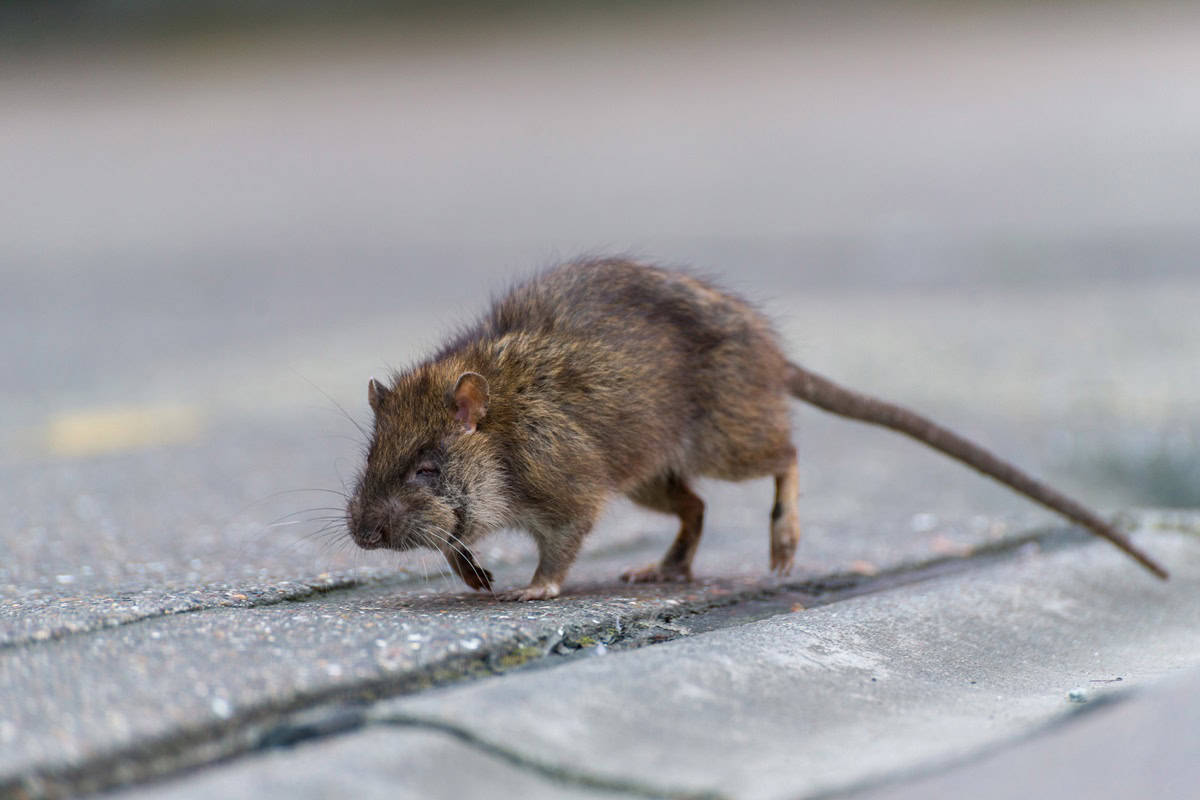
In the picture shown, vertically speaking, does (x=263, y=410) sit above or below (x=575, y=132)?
below

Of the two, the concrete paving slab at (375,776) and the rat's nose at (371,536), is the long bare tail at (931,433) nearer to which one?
the rat's nose at (371,536)

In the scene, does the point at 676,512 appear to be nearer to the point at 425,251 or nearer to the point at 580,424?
the point at 580,424

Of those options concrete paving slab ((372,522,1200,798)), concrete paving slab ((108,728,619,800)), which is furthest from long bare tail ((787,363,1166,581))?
concrete paving slab ((108,728,619,800))

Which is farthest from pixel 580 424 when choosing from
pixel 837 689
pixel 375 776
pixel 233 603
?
pixel 375 776

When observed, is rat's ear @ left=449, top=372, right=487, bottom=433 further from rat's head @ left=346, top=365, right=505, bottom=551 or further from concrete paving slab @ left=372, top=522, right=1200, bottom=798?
concrete paving slab @ left=372, top=522, right=1200, bottom=798

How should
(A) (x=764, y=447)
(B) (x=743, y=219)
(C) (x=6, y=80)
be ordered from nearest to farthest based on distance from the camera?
(A) (x=764, y=447) → (B) (x=743, y=219) → (C) (x=6, y=80)

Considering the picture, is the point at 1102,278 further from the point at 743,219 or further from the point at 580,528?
the point at 580,528

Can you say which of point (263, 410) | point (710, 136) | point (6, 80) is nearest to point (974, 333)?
point (263, 410)
